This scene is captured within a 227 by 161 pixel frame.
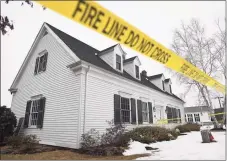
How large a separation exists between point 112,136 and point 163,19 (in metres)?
7.85

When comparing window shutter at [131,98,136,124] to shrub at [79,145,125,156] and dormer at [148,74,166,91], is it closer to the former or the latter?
shrub at [79,145,125,156]

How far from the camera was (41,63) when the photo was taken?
510 inches

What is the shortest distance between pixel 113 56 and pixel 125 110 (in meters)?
4.09

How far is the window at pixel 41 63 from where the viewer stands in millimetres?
12539

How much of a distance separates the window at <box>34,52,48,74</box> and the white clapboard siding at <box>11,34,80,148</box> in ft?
1.43

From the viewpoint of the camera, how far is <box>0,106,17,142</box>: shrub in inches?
425

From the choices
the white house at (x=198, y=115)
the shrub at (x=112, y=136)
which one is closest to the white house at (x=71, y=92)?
the shrub at (x=112, y=136)

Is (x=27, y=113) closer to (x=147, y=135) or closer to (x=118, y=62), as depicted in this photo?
(x=118, y=62)

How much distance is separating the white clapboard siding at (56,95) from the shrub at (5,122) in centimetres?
103

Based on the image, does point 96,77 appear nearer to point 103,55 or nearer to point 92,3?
point 103,55

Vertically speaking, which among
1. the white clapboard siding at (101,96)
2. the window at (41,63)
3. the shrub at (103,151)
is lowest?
the shrub at (103,151)

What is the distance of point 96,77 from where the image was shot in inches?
407

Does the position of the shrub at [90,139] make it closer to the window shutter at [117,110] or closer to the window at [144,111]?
the window shutter at [117,110]

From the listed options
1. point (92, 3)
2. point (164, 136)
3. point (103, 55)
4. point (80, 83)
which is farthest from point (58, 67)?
point (92, 3)
